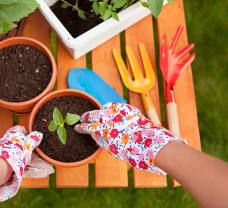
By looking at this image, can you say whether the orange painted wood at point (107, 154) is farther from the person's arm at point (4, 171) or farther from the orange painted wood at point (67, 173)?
the person's arm at point (4, 171)

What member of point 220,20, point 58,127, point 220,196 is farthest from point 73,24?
point 220,20

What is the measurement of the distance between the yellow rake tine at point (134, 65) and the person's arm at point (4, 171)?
1.14 ft

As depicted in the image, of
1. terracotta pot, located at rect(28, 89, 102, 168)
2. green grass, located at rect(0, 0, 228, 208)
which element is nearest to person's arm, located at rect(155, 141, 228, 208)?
terracotta pot, located at rect(28, 89, 102, 168)

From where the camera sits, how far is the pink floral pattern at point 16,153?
0.78 meters

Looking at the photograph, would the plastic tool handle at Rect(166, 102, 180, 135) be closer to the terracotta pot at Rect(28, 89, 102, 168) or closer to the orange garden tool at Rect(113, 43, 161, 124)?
the orange garden tool at Rect(113, 43, 161, 124)

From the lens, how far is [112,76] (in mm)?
996

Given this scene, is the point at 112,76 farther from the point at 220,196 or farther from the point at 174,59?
the point at 220,196

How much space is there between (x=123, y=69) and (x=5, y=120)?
0.27 m

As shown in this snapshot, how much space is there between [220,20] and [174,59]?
1.68ft

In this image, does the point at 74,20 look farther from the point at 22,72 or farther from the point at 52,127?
the point at 52,127

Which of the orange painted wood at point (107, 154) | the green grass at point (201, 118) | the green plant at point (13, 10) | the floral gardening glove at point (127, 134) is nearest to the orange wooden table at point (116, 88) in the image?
the orange painted wood at point (107, 154)

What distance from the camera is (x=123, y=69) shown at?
3.26 feet

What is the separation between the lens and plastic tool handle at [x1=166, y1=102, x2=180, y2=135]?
3.13 feet

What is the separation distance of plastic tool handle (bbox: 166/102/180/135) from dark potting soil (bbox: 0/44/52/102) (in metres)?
0.26
